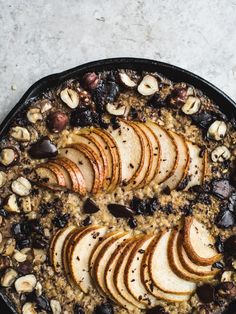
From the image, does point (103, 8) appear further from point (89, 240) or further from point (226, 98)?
point (89, 240)

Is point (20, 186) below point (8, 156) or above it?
below

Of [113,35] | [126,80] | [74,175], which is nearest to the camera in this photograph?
[74,175]

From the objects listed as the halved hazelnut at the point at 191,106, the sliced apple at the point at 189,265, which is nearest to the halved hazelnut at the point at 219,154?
the halved hazelnut at the point at 191,106

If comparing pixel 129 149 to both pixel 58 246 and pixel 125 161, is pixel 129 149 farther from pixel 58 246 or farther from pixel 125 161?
pixel 58 246

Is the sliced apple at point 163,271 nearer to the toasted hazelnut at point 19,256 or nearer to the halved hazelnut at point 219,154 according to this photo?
the halved hazelnut at point 219,154

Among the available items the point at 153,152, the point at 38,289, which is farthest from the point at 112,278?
the point at 153,152
